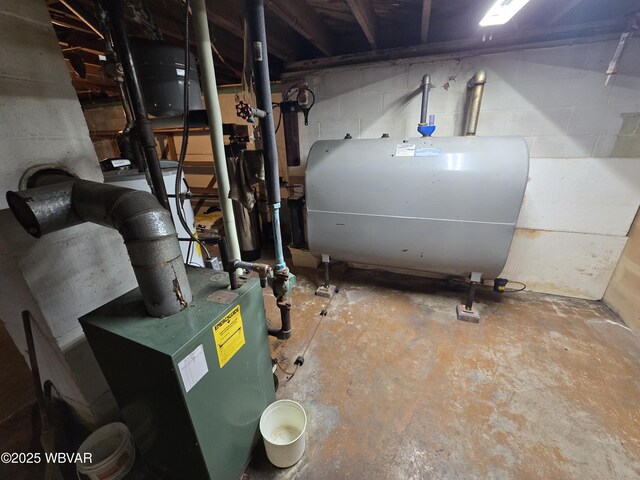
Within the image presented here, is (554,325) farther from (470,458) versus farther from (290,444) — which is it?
(290,444)

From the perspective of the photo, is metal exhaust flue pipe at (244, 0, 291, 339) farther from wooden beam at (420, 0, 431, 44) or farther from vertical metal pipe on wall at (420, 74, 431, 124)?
vertical metal pipe on wall at (420, 74, 431, 124)

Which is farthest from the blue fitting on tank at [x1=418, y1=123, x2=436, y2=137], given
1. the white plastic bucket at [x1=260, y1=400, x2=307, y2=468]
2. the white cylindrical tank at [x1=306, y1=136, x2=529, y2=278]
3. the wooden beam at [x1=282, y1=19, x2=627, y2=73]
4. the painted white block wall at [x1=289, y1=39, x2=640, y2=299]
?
the white plastic bucket at [x1=260, y1=400, x2=307, y2=468]

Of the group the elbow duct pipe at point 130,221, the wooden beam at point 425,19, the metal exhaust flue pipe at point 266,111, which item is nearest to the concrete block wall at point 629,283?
the wooden beam at point 425,19

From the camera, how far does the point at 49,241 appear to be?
1.02 m

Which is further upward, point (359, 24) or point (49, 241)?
point (359, 24)

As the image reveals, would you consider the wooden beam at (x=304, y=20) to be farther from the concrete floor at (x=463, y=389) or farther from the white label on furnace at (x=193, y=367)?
the concrete floor at (x=463, y=389)

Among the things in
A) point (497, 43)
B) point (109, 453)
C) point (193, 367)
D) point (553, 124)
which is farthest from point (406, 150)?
point (109, 453)

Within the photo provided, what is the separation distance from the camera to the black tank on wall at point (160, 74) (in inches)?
52.0

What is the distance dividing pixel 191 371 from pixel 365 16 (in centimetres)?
228

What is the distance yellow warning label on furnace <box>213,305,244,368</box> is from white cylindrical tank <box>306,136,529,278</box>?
1395 mm

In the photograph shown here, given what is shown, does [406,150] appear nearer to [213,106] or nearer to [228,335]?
[213,106]

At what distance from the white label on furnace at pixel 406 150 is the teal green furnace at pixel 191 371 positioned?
150cm

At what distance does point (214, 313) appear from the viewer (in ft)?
2.92

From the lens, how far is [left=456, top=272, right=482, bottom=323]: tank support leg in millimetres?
2057
